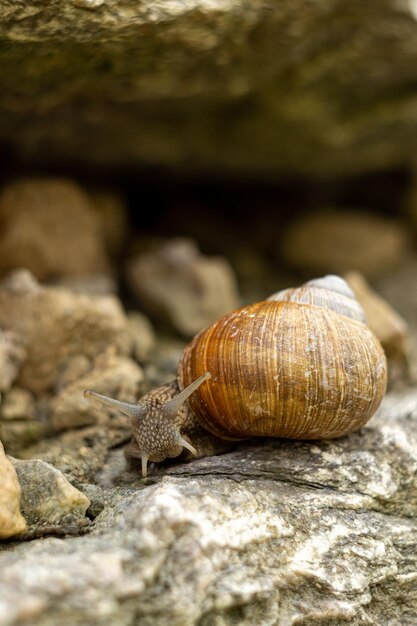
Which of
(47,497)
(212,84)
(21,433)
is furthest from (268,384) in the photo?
(212,84)

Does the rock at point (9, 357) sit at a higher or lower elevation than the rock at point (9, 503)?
lower

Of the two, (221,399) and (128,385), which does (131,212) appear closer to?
(128,385)

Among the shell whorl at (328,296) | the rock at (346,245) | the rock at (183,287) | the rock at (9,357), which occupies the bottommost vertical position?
the rock at (346,245)

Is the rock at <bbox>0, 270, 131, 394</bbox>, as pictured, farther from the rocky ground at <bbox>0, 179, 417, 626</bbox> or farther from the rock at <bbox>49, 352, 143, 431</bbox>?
the rock at <bbox>49, 352, 143, 431</bbox>

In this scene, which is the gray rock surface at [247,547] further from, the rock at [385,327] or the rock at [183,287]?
the rock at [183,287]

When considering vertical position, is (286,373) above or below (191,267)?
above

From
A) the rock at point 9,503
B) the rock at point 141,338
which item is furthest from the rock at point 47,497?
the rock at point 141,338

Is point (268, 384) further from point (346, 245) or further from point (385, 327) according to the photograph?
point (346, 245)
